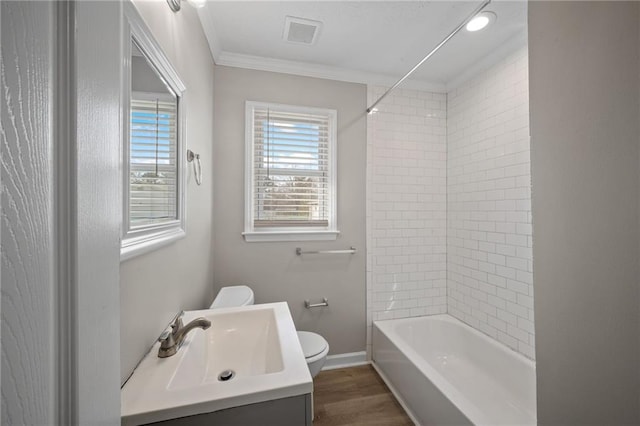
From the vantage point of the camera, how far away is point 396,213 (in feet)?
7.93

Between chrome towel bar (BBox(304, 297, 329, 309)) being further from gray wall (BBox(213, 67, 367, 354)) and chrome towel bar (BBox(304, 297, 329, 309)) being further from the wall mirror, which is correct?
the wall mirror

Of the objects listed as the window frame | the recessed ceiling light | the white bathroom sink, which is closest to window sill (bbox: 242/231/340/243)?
the window frame

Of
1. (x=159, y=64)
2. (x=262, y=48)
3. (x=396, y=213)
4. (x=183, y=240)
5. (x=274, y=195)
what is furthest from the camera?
(x=396, y=213)

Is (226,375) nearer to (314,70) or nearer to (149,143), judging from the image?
(149,143)

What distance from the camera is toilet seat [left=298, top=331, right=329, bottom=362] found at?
1.66 meters

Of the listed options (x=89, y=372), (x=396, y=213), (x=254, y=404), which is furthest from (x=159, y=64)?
(x=396, y=213)

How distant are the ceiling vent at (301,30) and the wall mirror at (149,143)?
0.94 m

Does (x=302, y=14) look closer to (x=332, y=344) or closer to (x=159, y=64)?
(x=159, y=64)

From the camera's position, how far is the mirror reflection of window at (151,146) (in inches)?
33.7

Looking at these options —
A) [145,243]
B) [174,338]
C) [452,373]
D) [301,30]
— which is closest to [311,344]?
[174,338]

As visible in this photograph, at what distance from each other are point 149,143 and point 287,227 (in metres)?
1.35

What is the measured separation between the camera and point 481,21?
1.64m

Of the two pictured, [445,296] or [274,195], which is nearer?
[274,195]

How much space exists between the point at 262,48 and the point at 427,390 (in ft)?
8.36
